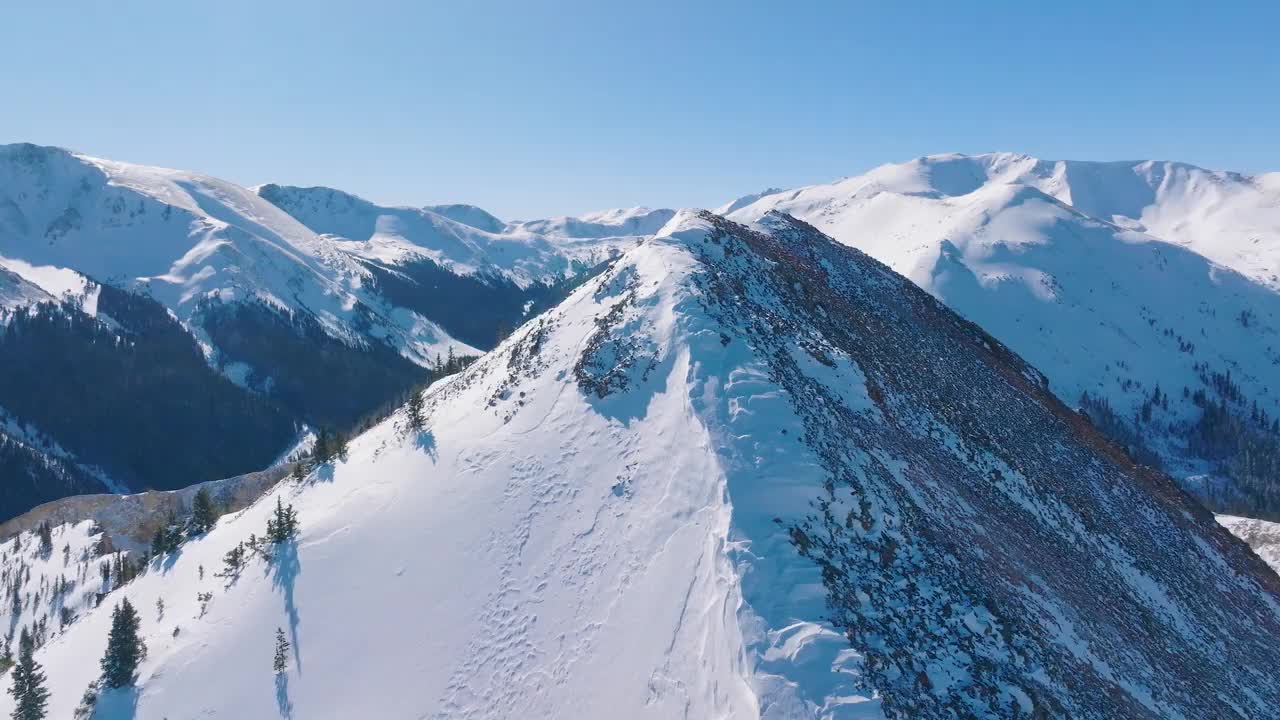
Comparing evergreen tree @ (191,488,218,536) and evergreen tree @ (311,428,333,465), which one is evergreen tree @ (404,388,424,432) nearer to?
evergreen tree @ (311,428,333,465)

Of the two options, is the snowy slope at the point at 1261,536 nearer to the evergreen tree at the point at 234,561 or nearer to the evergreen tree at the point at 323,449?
the evergreen tree at the point at 323,449

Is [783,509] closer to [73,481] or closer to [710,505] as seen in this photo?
[710,505]

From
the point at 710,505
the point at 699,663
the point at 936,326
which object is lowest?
the point at 699,663

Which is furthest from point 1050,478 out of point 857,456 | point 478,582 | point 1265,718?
point 478,582

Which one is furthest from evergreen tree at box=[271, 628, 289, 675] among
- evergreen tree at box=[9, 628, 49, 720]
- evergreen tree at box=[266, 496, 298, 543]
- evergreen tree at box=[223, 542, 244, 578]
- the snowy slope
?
the snowy slope

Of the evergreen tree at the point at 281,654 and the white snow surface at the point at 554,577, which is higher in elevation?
the white snow surface at the point at 554,577

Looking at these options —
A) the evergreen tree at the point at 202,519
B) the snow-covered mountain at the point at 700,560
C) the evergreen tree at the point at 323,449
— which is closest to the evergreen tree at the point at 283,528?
the snow-covered mountain at the point at 700,560
